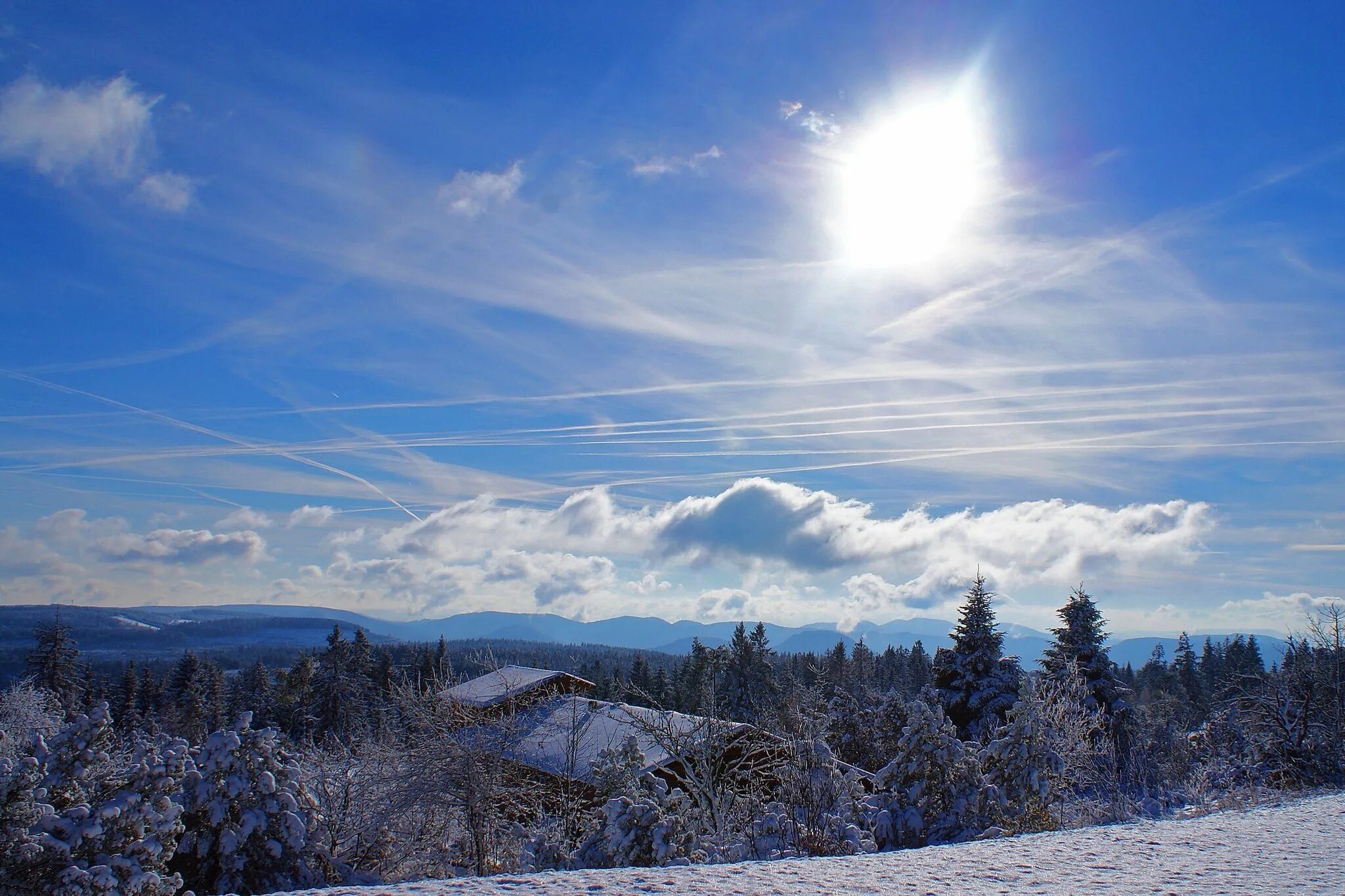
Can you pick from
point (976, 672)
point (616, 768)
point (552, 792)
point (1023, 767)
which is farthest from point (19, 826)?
point (976, 672)

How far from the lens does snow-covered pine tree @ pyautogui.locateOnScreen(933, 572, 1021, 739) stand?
28.8 meters


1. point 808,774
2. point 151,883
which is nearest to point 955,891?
point 808,774

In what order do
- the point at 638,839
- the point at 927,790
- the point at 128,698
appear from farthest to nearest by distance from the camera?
the point at 128,698 → the point at 927,790 → the point at 638,839

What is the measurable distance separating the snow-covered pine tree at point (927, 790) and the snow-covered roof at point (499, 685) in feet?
26.8

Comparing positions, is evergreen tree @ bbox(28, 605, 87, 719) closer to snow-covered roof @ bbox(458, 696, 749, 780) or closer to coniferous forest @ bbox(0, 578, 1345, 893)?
coniferous forest @ bbox(0, 578, 1345, 893)

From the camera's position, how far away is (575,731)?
690 inches

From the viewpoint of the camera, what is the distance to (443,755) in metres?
14.8

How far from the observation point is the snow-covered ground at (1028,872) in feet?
18.8

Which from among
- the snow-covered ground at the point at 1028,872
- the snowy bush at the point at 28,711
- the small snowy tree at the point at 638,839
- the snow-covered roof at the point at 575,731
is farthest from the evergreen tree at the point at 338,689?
the snow-covered ground at the point at 1028,872

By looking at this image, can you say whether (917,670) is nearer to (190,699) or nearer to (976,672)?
(976,672)

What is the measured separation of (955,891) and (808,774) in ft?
23.5

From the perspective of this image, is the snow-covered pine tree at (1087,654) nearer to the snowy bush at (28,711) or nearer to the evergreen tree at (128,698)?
the snowy bush at (28,711)

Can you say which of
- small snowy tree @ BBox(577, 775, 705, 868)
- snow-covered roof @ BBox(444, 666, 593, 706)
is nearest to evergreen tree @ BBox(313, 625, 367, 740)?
snow-covered roof @ BBox(444, 666, 593, 706)

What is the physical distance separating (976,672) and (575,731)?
18.7m
